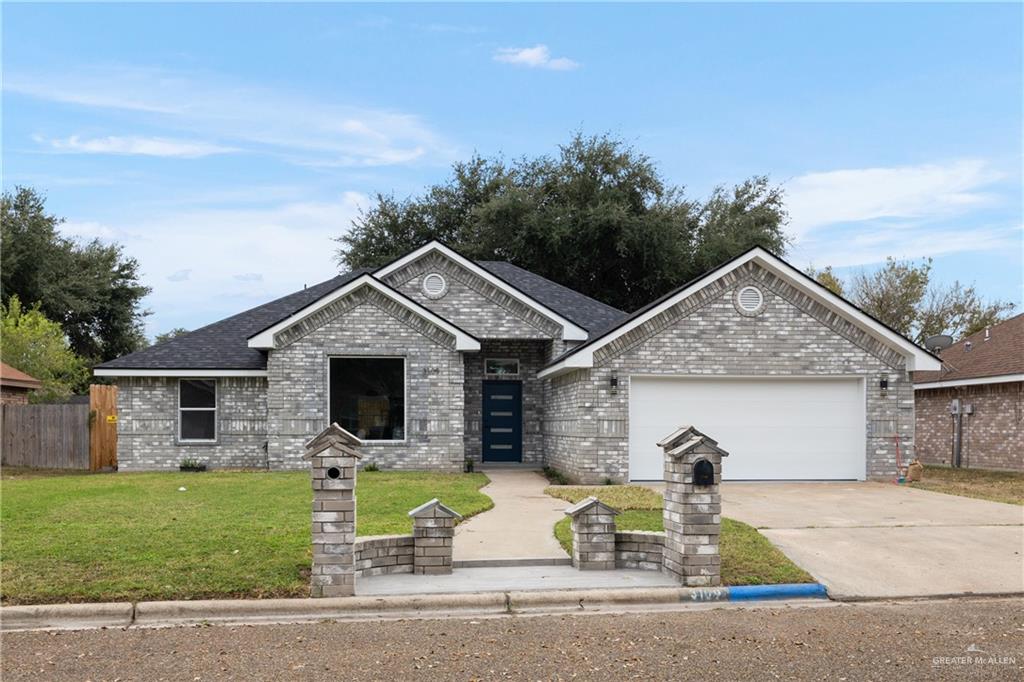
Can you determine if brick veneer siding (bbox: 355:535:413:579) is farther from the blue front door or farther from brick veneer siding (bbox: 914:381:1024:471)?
brick veneer siding (bbox: 914:381:1024:471)

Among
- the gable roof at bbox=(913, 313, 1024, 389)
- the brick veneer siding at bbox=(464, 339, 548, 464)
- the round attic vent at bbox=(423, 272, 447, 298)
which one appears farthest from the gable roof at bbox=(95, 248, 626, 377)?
the gable roof at bbox=(913, 313, 1024, 389)

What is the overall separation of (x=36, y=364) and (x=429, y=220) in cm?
1863

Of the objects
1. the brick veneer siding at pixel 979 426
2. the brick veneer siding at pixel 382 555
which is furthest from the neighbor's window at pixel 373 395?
the brick veneer siding at pixel 979 426

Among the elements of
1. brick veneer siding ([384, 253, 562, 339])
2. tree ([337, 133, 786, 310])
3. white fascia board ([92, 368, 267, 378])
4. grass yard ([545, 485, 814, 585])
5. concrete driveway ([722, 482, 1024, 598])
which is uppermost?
tree ([337, 133, 786, 310])

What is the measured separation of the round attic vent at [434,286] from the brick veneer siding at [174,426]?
4.47 metres

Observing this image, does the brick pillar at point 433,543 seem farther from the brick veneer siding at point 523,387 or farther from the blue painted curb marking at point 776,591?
the brick veneer siding at point 523,387

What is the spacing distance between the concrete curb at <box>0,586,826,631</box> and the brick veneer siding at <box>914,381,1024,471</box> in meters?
16.9

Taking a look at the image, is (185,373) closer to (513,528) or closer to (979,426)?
(513,528)

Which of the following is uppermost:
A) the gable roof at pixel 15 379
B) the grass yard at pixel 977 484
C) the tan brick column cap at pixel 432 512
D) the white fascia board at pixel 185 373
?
the white fascia board at pixel 185 373

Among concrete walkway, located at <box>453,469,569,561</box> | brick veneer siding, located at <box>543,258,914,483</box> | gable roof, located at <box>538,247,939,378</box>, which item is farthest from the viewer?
brick veneer siding, located at <box>543,258,914,483</box>

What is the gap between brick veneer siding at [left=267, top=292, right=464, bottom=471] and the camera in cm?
1992

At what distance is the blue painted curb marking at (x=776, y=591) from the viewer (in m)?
8.54

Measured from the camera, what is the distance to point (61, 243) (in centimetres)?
4159

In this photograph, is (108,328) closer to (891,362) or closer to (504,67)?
(504,67)
